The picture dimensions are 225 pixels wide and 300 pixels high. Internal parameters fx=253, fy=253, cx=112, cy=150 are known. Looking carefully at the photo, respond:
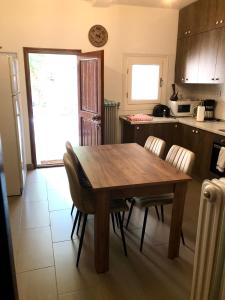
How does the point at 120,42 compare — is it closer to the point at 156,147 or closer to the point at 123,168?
the point at 156,147

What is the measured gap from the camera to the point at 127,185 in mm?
1916

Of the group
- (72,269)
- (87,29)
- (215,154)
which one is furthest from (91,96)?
(72,269)

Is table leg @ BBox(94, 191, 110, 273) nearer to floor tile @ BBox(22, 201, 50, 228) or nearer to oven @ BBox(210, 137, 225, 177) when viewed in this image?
floor tile @ BBox(22, 201, 50, 228)

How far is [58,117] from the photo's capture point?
7.29 metres

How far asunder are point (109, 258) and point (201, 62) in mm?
3242

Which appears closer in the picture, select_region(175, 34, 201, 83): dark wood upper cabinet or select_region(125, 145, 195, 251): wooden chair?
select_region(125, 145, 195, 251): wooden chair

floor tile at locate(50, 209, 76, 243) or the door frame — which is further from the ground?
the door frame

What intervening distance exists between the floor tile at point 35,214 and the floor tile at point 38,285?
72 centimetres

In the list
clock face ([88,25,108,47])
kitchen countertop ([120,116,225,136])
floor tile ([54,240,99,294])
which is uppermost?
clock face ([88,25,108,47])

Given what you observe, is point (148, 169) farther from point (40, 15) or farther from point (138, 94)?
point (40, 15)

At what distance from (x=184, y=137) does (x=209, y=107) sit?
65 cm

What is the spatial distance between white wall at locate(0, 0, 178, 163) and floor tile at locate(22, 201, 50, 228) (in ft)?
4.53

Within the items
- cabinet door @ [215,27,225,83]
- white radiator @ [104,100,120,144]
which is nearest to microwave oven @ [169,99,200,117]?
cabinet door @ [215,27,225,83]

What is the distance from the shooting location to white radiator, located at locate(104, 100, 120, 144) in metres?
4.34
